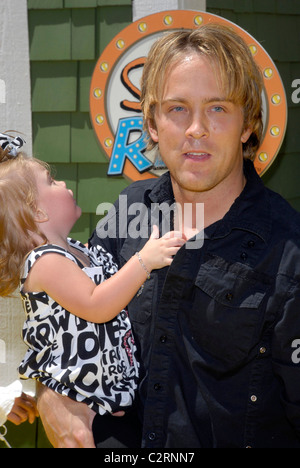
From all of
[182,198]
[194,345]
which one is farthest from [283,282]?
[182,198]

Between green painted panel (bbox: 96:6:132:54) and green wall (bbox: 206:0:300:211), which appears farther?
green wall (bbox: 206:0:300:211)

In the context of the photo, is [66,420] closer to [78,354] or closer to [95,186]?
[78,354]

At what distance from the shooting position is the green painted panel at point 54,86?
2891 mm

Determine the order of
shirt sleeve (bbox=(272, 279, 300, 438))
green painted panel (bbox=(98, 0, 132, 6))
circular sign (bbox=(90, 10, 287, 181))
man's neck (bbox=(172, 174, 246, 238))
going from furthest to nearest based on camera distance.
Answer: green painted panel (bbox=(98, 0, 132, 6)) < circular sign (bbox=(90, 10, 287, 181)) < man's neck (bbox=(172, 174, 246, 238)) < shirt sleeve (bbox=(272, 279, 300, 438))

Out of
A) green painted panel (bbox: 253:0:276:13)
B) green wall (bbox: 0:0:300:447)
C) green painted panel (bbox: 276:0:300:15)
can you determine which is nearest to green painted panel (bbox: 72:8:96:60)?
green wall (bbox: 0:0:300:447)

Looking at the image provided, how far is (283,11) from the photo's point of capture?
2965 mm

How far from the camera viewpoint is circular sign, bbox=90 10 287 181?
2.68 meters

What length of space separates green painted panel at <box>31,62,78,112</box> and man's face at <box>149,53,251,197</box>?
4.26 feet

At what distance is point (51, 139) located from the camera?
115 inches

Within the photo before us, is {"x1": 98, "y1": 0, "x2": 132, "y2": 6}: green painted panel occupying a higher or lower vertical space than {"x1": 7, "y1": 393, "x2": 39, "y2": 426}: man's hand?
higher

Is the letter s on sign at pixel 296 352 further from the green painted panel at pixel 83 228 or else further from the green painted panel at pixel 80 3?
the green painted panel at pixel 80 3

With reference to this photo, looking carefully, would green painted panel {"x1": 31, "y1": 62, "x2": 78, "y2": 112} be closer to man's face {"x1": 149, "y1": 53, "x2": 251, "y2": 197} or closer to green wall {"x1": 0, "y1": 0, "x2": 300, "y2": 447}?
green wall {"x1": 0, "y1": 0, "x2": 300, "y2": 447}
